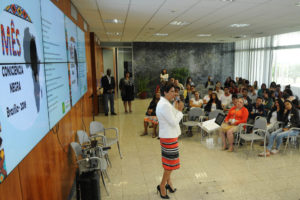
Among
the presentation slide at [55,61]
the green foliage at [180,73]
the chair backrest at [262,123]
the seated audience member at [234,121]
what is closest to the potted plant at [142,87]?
the green foliage at [180,73]

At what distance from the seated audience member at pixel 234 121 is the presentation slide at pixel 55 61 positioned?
150 inches

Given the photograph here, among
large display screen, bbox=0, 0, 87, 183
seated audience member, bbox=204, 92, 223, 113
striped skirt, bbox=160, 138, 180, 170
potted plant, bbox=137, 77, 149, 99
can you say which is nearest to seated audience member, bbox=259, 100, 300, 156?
seated audience member, bbox=204, 92, 223, 113

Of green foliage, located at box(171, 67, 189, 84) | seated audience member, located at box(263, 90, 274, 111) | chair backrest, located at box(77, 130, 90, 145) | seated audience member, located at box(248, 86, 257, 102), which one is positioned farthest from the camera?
green foliage, located at box(171, 67, 189, 84)

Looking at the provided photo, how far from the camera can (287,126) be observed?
519 centimetres

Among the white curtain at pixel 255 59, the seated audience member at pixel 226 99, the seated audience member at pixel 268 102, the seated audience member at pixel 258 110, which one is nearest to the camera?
the seated audience member at pixel 258 110

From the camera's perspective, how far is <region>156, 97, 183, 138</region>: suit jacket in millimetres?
2975

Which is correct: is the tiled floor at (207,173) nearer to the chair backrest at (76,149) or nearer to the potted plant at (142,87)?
the chair backrest at (76,149)

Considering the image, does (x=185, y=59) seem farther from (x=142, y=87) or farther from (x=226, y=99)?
(x=226, y=99)

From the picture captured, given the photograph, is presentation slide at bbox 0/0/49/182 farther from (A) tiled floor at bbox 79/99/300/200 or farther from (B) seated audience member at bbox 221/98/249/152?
(B) seated audience member at bbox 221/98/249/152

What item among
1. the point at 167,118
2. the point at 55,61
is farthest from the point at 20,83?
the point at 167,118

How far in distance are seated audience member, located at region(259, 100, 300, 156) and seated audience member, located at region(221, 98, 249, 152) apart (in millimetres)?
737

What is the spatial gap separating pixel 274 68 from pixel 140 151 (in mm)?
8788

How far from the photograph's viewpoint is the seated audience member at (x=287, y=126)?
16.4 ft

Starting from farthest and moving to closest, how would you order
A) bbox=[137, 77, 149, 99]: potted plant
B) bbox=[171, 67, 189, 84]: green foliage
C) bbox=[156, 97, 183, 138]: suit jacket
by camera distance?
1. bbox=[171, 67, 189, 84]: green foliage
2. bbox=[137, 77, 149, 99]: potted plant
3. bbox=[156, 97, 183, 138]: suit jacket
